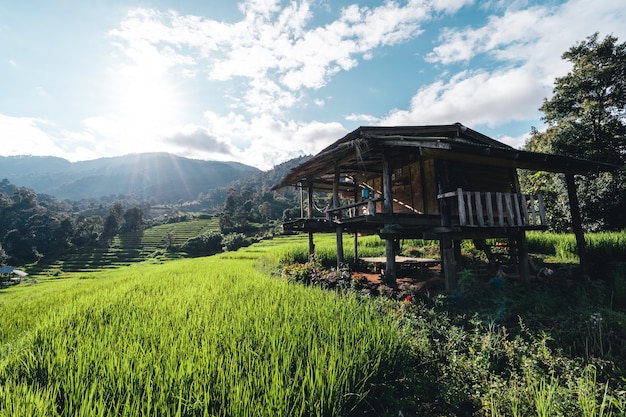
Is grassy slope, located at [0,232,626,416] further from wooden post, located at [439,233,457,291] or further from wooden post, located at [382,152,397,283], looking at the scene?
wooden post, located at [382,152,397,283]

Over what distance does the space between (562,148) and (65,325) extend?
24.1 m

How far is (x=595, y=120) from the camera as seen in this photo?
Answer: 17781 millimetres

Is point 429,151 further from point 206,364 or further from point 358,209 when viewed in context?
point 206,364

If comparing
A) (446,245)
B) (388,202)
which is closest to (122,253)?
(388,202)

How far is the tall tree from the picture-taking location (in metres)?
15.0

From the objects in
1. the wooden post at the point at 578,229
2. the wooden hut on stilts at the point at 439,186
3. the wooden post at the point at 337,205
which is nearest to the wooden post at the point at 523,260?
the wooden hut on stilts at the point at 439,186

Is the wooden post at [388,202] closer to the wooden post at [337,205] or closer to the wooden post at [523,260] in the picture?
the wooden post at [337,205]

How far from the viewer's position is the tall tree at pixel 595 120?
15023 mm

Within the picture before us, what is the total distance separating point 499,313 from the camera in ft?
18.4

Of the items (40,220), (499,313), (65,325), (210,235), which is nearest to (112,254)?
(210,235)

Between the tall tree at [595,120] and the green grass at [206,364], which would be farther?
the tall tree at [595,120]

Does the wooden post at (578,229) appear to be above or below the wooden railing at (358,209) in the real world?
below

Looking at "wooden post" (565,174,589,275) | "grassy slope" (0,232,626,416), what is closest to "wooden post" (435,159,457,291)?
"grassy slope" (0,232,626,416)

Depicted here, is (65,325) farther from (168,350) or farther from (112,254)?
(112,254)
